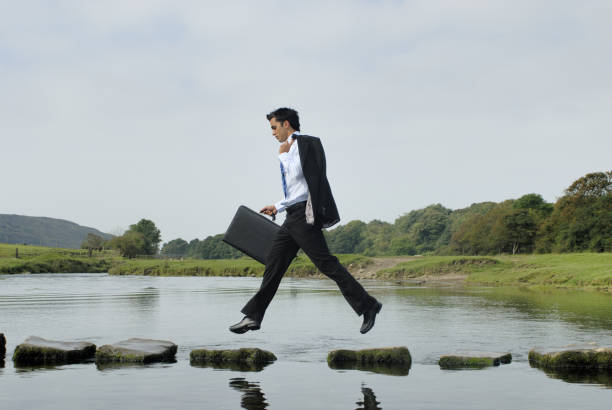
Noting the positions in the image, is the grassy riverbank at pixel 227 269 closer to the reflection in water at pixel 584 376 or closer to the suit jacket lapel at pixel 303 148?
the reflection in water at pixel 584 376

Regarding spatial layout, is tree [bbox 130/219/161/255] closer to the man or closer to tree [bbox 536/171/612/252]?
tree [bbox 536/171/612/252]

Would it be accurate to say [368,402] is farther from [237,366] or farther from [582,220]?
[582,220]

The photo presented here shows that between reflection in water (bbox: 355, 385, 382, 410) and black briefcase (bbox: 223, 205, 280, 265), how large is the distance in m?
2.28

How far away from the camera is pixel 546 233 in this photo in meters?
70.5

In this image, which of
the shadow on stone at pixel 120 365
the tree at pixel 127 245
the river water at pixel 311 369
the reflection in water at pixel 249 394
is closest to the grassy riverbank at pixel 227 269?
the tree at pixel 127 245

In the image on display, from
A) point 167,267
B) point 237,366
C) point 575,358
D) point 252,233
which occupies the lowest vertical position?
point 237,366

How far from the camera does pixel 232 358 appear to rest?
916 centimetres

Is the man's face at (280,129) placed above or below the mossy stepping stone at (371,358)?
above

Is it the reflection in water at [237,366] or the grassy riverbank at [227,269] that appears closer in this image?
the reflection in water at [237,366]

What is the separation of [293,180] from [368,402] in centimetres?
276

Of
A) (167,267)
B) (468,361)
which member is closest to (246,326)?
(468,361)

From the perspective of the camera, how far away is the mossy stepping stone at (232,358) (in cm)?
894

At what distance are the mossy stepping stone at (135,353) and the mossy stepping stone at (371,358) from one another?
2.38 meters

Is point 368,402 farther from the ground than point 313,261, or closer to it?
closer to it
